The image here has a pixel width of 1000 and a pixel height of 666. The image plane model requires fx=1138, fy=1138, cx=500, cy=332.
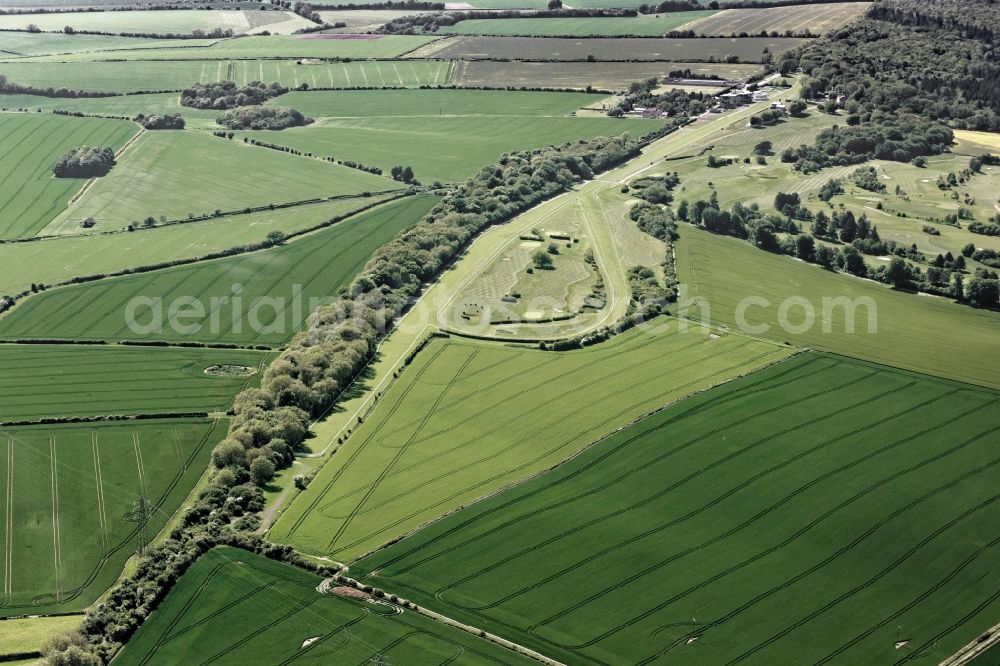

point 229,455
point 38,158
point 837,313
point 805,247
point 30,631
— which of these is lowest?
point 30,631

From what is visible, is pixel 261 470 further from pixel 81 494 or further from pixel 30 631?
pixel 30 631

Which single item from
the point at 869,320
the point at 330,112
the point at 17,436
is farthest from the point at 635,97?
the point at 17,436

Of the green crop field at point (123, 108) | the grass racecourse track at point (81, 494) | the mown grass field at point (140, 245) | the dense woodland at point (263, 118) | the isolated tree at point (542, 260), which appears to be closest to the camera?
the grass racecourse track at point (81, 494)

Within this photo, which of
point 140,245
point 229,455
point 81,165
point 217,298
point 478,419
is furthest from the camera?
point 81,165

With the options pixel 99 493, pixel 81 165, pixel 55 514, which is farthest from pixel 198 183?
pixel 55 514

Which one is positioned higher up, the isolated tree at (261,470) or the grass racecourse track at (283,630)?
the isolated tree at (261,470)

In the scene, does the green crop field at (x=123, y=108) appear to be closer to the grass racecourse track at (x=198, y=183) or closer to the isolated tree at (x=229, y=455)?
the grass racecourse track at (x=198, y=183)

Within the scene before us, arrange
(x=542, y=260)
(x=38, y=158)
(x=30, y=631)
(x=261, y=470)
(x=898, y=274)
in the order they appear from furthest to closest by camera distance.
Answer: (x=38, y=158)
(x=542, y=260)
(x=898, y=274)
(x=261, y=470)
(x=30, y=631)

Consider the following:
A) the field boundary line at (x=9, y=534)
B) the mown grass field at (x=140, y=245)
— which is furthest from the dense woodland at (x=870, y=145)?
the field boundary line at (x=9, y=534)
